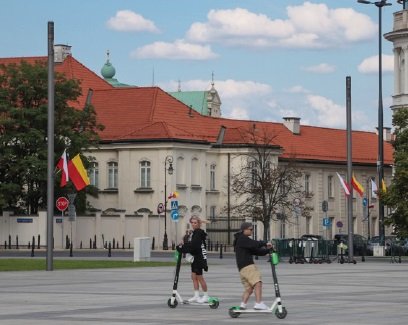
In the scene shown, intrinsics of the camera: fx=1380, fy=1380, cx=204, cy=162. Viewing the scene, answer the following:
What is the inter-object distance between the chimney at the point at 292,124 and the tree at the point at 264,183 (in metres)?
13.4

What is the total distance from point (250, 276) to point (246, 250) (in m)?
0.52

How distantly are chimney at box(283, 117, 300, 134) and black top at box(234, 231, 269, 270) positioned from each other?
10262cm

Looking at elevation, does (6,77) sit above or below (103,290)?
above

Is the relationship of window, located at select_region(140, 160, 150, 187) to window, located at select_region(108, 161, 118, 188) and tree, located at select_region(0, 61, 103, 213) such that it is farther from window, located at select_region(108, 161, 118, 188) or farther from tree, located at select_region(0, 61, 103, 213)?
tree, located at select_region(0, 61, 103, 213)

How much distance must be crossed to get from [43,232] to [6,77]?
11621 mm

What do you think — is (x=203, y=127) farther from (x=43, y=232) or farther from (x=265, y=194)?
(x=43, y=232)

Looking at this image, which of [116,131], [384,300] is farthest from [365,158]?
[384,300]

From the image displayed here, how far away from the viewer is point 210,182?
10950cm

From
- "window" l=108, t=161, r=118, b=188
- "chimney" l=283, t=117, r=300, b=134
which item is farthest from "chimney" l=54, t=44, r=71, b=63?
"chimney" l=283, t=117, r=300, b=134

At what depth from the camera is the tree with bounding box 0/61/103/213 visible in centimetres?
9150

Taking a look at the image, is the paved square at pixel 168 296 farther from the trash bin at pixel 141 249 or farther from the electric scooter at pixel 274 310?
the trash bin at pixel 141 249

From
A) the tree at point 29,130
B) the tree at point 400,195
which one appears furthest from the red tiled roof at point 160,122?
the tree at point 400,195

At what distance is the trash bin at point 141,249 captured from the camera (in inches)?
2357

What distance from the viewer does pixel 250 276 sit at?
24828 mm
